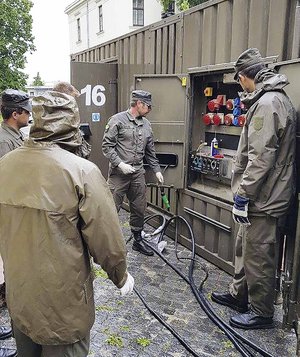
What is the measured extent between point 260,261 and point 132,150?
6.61 ft

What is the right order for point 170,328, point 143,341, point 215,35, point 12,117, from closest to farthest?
point 143,341 < point 170,328 < point 12,117 < point 215,35

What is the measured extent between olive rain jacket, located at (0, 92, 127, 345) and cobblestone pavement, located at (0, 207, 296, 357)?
115 cm

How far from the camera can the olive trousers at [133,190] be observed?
436 cm

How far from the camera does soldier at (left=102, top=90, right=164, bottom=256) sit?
4.23m

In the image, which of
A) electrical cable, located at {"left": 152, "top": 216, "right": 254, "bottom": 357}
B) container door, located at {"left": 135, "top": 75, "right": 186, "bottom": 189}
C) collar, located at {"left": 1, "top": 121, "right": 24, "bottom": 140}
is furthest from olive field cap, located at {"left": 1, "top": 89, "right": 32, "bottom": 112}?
electrical cable, located at {"left": 152, "top": 216, "right": 254, "bottom": 357}

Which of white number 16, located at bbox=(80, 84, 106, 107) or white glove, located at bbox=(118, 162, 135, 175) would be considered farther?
white number 16, located at bbox=(80, 84, 106, 107)

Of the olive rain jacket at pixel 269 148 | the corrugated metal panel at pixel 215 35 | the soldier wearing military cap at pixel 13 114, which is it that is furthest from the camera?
the corrugated metal panel at pixel 215 35

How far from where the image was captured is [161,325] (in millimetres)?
3016

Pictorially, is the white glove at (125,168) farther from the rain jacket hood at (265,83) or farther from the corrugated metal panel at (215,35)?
the rain jacket hood at (265,83)

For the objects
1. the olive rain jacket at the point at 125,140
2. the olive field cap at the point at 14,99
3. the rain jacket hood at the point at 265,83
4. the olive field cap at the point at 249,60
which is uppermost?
the olive field cap at the point at 249,60

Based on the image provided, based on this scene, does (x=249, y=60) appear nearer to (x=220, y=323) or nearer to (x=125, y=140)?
(x=125, y=140)

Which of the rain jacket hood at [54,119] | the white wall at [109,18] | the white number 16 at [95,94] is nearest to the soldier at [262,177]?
the rain jacket hood at [54,119]

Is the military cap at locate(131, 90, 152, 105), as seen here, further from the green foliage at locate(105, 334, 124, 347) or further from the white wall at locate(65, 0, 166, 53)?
the white wall at locate(65, 0, 166, 53)

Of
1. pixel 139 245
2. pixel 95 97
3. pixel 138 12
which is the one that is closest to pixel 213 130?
pixel 139 245
